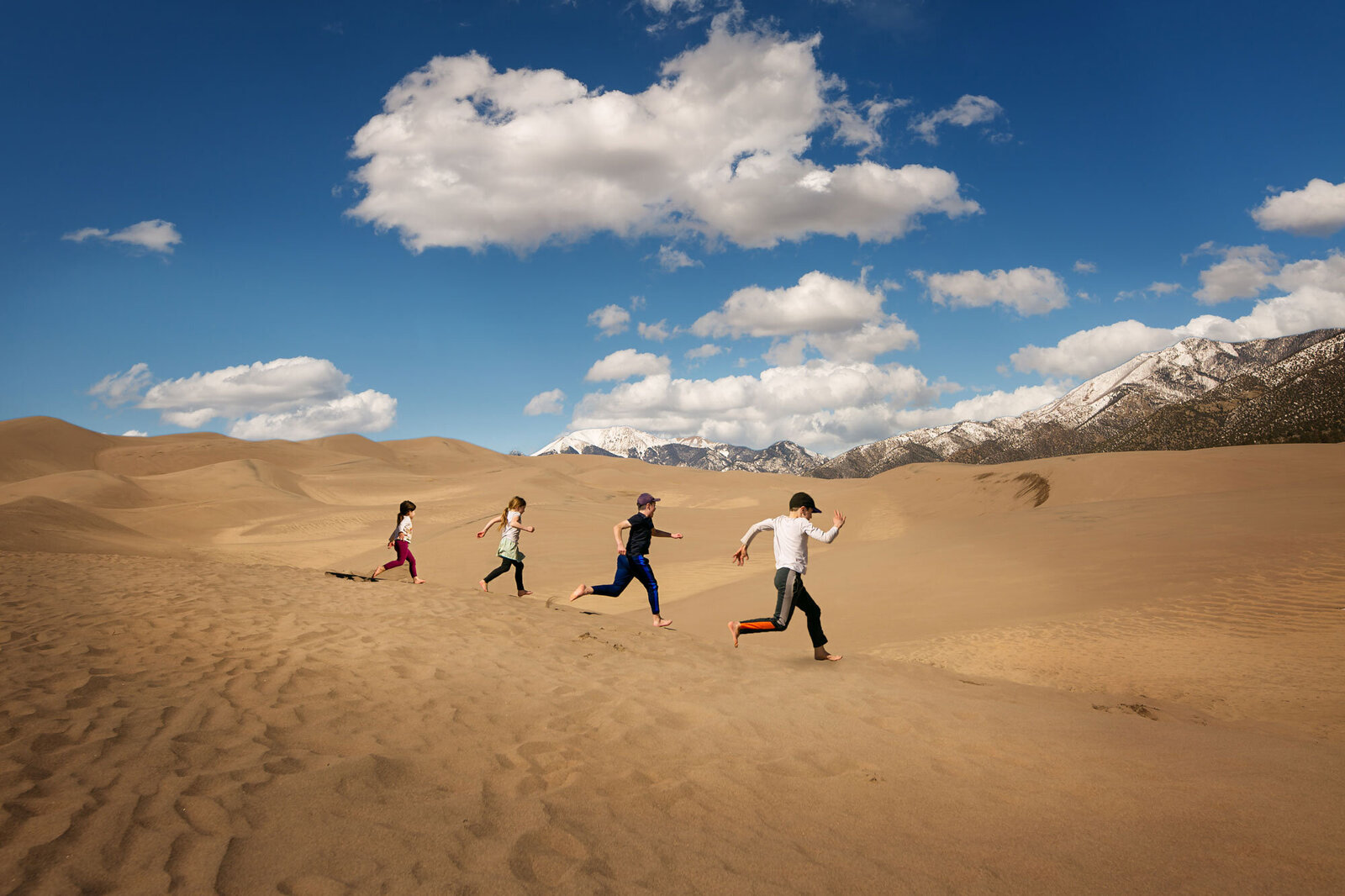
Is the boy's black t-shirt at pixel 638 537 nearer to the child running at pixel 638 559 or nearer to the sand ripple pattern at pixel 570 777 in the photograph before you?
the child running at pixel 638 559

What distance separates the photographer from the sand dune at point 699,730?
3.12 meters

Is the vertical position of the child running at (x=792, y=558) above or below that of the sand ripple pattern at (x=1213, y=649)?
above

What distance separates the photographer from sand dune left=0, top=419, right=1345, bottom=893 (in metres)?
3.12

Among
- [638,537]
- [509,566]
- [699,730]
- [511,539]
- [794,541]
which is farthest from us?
[509,566]

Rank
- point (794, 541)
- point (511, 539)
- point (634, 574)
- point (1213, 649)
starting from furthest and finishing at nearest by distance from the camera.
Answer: point (511, 539) → point (634, 574) → point (1213, 649) → point (794, 541)

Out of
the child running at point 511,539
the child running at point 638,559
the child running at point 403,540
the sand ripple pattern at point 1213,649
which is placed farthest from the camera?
the child running at point 403,540

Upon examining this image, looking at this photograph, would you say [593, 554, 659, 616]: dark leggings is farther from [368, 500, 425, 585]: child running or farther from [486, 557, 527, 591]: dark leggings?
[368, 500, 425, 585]: child running

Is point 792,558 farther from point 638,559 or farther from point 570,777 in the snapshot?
point 570,777

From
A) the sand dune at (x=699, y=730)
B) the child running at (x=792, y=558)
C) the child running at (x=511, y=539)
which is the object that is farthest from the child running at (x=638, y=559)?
the child running at (x=511, y=539)

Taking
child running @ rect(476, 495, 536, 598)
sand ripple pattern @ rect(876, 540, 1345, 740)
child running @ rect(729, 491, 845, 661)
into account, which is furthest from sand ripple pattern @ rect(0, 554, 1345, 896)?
child running @ rect(476, 495, 536, 598)

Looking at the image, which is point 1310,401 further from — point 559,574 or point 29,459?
point 29,459

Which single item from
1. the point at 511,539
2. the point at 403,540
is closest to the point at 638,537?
the point at 511,539

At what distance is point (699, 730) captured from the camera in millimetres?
5340

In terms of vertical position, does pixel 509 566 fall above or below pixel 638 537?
below
